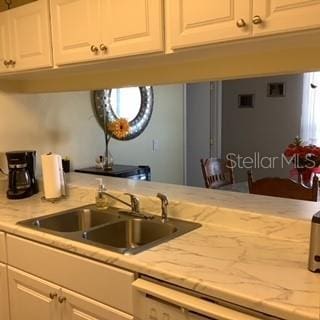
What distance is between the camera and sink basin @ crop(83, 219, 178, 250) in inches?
72.2

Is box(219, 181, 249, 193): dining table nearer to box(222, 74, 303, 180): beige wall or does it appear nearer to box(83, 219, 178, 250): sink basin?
box(83, 219, 178, 250): sink basin

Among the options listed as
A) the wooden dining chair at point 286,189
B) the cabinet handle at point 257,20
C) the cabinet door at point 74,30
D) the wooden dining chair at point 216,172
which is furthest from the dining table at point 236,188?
the cabinet handle at point 257,20

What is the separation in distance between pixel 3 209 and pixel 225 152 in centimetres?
405

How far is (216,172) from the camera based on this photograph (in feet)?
11.3

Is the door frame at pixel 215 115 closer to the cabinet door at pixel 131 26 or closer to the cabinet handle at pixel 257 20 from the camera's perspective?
the cabinet door at pixel 131 26

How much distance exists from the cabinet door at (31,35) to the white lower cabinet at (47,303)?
3.76ft

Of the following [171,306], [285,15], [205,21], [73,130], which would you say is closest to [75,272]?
[171,306]

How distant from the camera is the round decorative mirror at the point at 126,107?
10.7 ft

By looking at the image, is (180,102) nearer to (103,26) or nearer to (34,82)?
(34,82)

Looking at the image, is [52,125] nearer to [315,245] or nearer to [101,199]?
[101,199]

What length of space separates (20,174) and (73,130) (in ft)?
2.41

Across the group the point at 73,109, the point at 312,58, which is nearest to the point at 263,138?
the point at 73,109

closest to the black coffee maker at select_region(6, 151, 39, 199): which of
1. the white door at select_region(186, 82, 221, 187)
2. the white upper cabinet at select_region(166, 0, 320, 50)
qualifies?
the white upper cabinet at select_region(166, 0, 320, 50)

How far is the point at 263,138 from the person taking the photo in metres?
5.35
